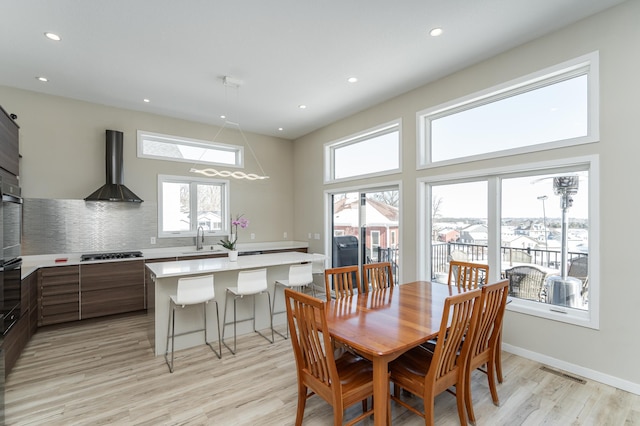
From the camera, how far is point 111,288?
A: 14.0ft

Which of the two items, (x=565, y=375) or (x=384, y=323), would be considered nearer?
(x=384, y=323)

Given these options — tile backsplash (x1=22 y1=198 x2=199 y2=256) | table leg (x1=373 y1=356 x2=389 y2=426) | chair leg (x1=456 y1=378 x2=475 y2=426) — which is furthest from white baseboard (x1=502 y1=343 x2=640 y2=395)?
tile backsplash (x1=22 y1=198 x2=199 y2=256)

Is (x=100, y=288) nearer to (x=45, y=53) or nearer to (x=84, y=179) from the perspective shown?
(x=84, y=179)

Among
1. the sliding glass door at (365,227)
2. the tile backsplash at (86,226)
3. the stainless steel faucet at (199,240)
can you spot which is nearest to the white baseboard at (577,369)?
the sliding glass door at (365,227)

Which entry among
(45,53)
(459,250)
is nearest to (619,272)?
(459,250)

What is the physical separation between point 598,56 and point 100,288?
6.35 meters

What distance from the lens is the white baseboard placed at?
253 centimetres

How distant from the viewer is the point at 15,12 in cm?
258

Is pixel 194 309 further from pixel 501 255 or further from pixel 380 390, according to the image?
pixel 501 255

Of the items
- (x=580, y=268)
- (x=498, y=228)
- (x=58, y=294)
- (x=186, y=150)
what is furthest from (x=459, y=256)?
(x=58, y=294)

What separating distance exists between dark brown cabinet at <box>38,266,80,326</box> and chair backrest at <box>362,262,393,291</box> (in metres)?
3.93

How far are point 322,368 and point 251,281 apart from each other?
1824 mm

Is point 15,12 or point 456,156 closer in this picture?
point 15,12

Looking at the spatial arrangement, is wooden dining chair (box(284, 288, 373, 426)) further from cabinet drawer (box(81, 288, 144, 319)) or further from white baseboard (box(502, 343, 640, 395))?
cabinet drawer (box(81, 288, 144, 319))
